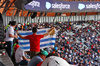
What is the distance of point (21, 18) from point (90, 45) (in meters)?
8.58

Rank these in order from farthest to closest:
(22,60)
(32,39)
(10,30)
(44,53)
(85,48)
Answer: (85,48), (22,60), (10,30), (32,39), (44,53)

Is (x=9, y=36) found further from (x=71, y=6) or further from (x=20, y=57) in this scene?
(x=71, y=6)

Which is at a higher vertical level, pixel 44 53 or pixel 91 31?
pixel 44 53

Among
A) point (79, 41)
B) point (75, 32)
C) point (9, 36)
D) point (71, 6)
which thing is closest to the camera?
point (9, 36)

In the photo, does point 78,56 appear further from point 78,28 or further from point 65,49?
point 78,28

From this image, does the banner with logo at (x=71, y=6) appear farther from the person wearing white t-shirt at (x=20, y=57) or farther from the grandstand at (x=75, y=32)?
the person wearing white t-shirt at (x=20, y=57)

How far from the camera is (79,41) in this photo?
79.8 feet

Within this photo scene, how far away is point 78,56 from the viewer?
72.6 feet

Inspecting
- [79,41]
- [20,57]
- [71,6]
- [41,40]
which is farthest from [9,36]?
[79,41]

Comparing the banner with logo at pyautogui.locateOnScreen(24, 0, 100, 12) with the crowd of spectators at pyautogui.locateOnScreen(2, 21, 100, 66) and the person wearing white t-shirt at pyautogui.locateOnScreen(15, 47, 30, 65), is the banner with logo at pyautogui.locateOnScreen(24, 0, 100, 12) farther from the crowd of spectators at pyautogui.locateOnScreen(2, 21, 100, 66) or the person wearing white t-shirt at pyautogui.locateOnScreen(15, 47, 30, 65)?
the person wearing white t-shirt at pyautogui.locateOnScreen(15, 47, 30, 65)

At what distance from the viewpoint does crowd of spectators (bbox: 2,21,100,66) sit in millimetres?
21750

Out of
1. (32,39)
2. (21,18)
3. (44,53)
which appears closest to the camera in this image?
(44,53)

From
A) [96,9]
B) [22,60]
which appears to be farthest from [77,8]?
[22,60]

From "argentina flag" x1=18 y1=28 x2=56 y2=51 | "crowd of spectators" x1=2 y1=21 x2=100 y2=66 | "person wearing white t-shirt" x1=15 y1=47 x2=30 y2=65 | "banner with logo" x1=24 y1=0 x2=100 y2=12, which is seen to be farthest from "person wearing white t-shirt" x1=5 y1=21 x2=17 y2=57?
"crowd of spectators" x1=2 y1=21 x2=100 y2=66
